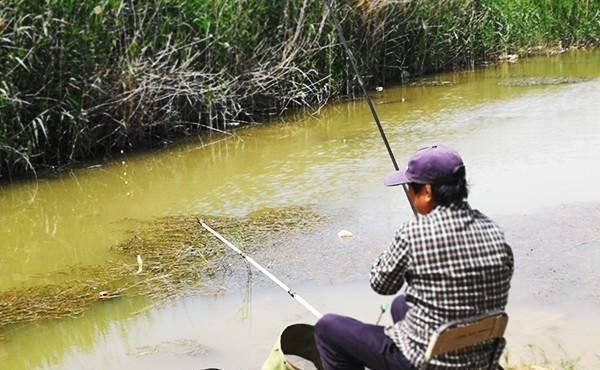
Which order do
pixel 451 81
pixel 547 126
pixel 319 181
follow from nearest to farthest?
pixel 319 181 → pixel 547 126 → pixel 451 81

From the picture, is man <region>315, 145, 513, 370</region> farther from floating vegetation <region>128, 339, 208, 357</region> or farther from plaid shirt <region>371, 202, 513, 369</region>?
floating vegetation <region>128, 339, 208, 357</region>

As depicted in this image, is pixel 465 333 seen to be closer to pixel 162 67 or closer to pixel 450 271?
pixel 450 271

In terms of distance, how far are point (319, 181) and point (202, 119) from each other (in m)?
3.11

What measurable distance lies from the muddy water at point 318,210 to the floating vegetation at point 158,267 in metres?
0.14

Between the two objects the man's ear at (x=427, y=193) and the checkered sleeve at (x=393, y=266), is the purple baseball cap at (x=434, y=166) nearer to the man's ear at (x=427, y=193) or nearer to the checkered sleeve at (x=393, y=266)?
the man's ear at (x=427, y=193)

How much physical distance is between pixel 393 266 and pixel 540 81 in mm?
11810

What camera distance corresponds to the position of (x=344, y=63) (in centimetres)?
1230

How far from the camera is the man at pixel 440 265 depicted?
7.98 ft

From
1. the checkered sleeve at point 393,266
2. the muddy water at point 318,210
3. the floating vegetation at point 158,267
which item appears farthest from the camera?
the floating vegetation at point 158,267

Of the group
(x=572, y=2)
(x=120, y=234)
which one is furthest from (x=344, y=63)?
(x=572, y=2)

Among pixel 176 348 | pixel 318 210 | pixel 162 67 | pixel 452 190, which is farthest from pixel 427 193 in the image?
pixel 162 67

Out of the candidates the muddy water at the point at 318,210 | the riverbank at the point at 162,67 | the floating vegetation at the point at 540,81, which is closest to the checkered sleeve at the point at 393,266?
the muddy water at the point at 318,210

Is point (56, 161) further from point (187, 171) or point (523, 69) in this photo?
point (523, 69)

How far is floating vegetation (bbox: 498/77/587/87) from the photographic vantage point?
43.5ft
